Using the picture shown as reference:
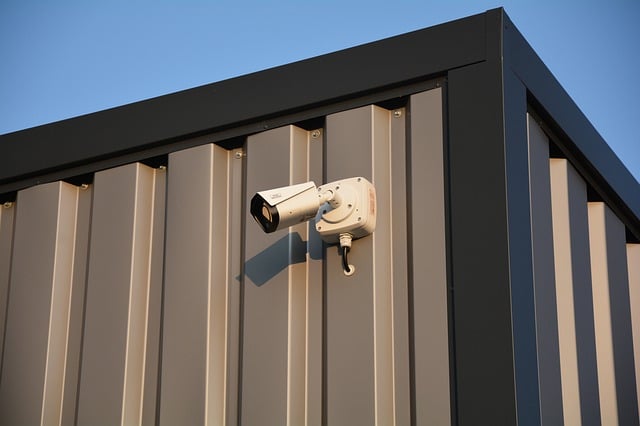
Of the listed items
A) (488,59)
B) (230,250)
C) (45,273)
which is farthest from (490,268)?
(45,273)

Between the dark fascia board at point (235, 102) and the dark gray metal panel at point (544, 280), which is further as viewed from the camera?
the dark fascia board at point (235, 102)

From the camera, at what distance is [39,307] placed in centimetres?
521

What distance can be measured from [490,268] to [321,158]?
0.99m

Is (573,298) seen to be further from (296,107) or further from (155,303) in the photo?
(155,303)

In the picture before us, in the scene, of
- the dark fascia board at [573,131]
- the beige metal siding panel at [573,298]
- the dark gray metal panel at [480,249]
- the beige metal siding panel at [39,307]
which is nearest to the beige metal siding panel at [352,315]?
the dark gray metal panel at [480,249]

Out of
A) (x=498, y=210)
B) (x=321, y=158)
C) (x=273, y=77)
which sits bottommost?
(x=498, y=210)

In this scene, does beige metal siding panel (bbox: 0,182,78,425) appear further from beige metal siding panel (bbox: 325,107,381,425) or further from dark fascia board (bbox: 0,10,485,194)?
beige metal siding panel (bbox: 325,107,381,425)

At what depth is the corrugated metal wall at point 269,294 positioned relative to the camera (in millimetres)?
4320

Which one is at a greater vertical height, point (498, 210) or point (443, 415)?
point (498, 210)

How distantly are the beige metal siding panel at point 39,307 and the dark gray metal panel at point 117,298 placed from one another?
0.59ft

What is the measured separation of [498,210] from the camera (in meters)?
4.14

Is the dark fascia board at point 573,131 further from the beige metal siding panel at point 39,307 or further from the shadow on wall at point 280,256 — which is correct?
the beige metal siding panel at point 39,307

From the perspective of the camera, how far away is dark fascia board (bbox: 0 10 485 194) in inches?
178

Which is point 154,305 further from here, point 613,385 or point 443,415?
point 613,385
